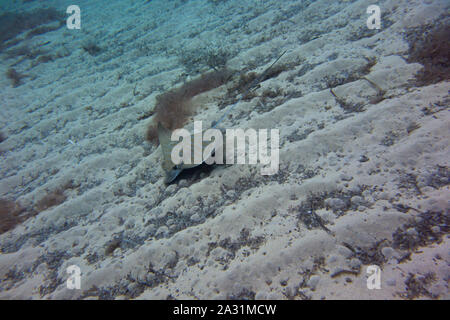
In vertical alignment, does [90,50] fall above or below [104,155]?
above

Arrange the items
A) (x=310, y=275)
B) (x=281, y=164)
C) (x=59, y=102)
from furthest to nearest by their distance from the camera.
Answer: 1. (x=59, y=102)
2. (x=281, y=164)
3. (x=310, y=275)

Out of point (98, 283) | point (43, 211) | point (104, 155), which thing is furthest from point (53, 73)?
point (98, 283)

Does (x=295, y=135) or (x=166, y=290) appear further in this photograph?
(x=295, y=135)

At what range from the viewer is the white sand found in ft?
6.84

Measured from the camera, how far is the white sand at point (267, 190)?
2.09 metres

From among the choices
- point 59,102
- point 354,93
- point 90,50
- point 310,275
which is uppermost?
point 90,50

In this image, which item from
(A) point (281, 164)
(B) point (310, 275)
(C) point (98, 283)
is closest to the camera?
(B) point (310, 275)

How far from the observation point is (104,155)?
14.7 ft

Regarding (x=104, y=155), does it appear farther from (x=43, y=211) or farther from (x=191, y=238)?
(x=191, y=238)

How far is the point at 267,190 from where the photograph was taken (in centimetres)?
280

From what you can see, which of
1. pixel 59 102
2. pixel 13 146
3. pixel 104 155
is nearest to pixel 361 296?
pixel 104 155

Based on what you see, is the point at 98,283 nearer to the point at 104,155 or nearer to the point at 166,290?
the point at 166,290

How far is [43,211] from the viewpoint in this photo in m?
3.83
